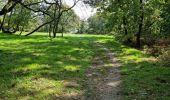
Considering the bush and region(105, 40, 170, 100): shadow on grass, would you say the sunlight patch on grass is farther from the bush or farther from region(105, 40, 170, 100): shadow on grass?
the bush

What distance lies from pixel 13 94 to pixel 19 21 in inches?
2549

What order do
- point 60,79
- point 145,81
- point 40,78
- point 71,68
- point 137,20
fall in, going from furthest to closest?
point 137,20, point 71,68, point 145,81, point 60,79, point 40,78

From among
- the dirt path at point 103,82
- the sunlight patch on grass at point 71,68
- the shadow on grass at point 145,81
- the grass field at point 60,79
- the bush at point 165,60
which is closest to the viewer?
the grass field at point 60,79

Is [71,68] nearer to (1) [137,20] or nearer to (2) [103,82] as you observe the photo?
(2) [103,82]

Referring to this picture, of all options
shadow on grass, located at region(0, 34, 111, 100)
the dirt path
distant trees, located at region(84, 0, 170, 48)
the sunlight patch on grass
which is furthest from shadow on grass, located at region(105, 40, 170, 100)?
distant trees, located at region(84, 0, 170, 48)

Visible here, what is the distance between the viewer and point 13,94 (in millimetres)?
14469

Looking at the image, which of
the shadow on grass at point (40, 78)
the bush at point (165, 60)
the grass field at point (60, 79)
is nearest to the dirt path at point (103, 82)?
the grass field at point (60, 79)

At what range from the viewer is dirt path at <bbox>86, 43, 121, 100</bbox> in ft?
50.2

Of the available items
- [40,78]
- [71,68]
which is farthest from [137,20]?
[40,78]

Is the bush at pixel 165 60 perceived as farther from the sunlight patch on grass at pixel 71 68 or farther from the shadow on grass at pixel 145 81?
the sunlight patch on grass at pixel 71 68

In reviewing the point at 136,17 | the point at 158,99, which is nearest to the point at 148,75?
the point at 158,99

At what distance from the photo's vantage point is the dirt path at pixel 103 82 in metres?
15.3

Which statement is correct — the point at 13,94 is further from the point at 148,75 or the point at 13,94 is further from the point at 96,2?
the point at 96,2

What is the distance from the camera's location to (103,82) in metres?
18.4
